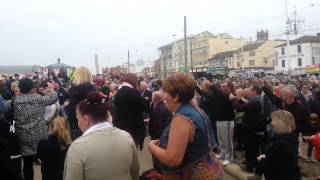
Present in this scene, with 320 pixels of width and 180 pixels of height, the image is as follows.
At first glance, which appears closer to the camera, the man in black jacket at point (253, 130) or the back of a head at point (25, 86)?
the back of a head at point (25, 86)

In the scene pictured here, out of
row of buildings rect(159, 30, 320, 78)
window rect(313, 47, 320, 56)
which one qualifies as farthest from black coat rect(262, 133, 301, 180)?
window rect(313, 47, 320, 56)

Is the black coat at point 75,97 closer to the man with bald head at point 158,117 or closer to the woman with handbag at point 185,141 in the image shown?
the man with bald head at point 158,117

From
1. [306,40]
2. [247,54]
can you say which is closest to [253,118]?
[306,40]

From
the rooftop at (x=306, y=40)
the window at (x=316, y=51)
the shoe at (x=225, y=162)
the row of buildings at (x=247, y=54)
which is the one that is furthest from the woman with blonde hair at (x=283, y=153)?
the window at (x=316, y=51)

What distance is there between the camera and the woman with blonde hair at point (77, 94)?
230 inches

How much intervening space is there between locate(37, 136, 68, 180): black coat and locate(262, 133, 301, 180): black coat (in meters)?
2.46

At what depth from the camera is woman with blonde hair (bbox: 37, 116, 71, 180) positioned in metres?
5.08

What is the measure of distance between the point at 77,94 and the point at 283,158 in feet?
9.39

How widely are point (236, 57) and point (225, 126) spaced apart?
92.5 metres

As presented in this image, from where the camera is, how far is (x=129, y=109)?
6773 millimetres

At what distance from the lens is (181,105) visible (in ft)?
10.9

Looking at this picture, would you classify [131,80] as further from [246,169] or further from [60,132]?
[246,169]

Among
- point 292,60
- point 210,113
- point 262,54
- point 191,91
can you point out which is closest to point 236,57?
point 262,54

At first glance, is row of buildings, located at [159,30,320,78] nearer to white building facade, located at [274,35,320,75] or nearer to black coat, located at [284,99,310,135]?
white building facade, located at [274,35,320,75]
